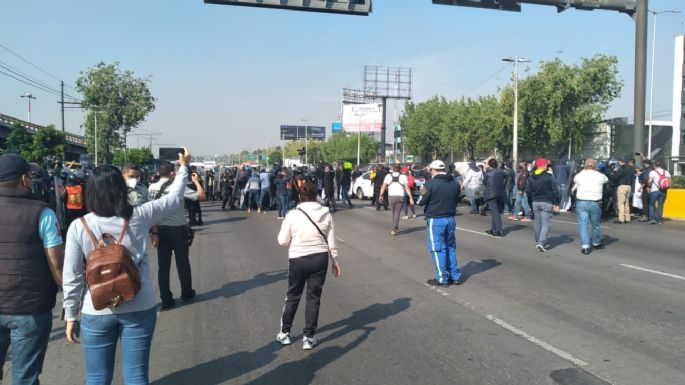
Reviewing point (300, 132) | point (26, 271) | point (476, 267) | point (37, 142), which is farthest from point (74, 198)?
point (300, 132)

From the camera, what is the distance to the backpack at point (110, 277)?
10.2 feet

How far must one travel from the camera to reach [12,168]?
11.4 feet

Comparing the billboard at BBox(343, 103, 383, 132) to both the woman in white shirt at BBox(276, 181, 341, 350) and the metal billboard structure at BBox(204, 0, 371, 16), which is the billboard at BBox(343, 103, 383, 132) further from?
the woman in white shirt at BBox(276, 181, 341, 350)

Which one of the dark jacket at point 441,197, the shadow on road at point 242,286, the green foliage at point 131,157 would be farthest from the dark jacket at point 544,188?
the green foliage at point 131,157

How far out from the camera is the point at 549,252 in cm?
1114

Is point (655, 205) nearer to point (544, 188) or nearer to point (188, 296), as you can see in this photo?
point (544, 188)

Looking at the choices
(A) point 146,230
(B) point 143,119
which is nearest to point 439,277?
(A) point 146,230

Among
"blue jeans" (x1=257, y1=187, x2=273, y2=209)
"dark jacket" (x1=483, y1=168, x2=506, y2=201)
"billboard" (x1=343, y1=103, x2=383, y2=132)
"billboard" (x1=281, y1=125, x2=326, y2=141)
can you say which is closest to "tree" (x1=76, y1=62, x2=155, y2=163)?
"billboard" (x1=343, y1=103, x2=383, y2=132)

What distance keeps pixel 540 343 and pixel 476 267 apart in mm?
4189

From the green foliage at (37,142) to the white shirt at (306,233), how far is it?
33.0m

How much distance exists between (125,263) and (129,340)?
458 mm

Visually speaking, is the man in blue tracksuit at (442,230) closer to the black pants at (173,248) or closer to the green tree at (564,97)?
the black pants at (173,248)

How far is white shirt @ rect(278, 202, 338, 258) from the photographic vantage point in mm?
5465

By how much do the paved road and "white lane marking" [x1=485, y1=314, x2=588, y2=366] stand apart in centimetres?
2
